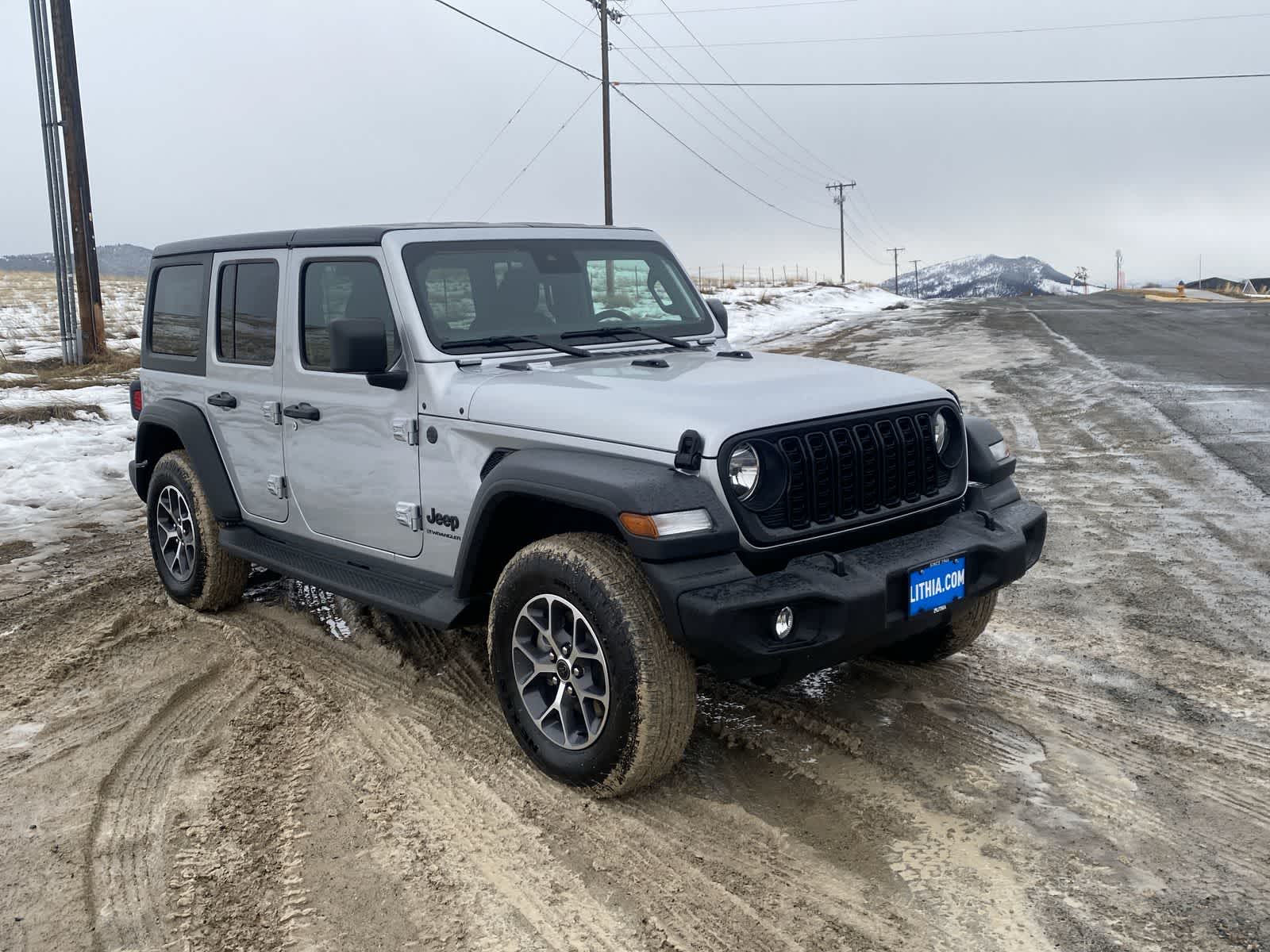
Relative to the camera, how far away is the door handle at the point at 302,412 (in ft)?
15.5

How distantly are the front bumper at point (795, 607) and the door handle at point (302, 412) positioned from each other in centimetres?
215

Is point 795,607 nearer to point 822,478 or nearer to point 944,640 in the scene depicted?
point 822,478

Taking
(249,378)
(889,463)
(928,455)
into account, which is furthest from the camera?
(249,378)

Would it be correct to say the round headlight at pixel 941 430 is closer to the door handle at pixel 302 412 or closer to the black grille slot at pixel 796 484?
the black grille slot at pixel 796 484

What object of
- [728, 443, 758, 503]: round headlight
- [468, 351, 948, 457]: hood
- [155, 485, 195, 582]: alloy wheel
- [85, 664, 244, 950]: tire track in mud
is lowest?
[85, 664, 244, 950]: tire track in mud

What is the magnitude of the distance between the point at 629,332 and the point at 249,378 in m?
1.94

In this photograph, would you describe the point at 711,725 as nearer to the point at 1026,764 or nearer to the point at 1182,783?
the point at 1026,764

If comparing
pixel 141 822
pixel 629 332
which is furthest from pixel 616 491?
pixel 141 822

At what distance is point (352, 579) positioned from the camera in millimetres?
4625

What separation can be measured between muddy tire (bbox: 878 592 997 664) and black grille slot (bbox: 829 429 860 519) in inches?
43.7

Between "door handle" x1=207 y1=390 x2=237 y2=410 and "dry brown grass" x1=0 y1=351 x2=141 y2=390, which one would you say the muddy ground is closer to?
"door handle" x1=207 y1=390 x2=237 y2=410

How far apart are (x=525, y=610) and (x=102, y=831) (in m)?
1.61

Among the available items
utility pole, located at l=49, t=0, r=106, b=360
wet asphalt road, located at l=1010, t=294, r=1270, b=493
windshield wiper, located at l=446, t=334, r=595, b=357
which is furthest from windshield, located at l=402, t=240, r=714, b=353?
utility pole, located at l=49, t=0, r=106, b=360

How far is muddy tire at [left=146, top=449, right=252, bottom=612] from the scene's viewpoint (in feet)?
18.6
